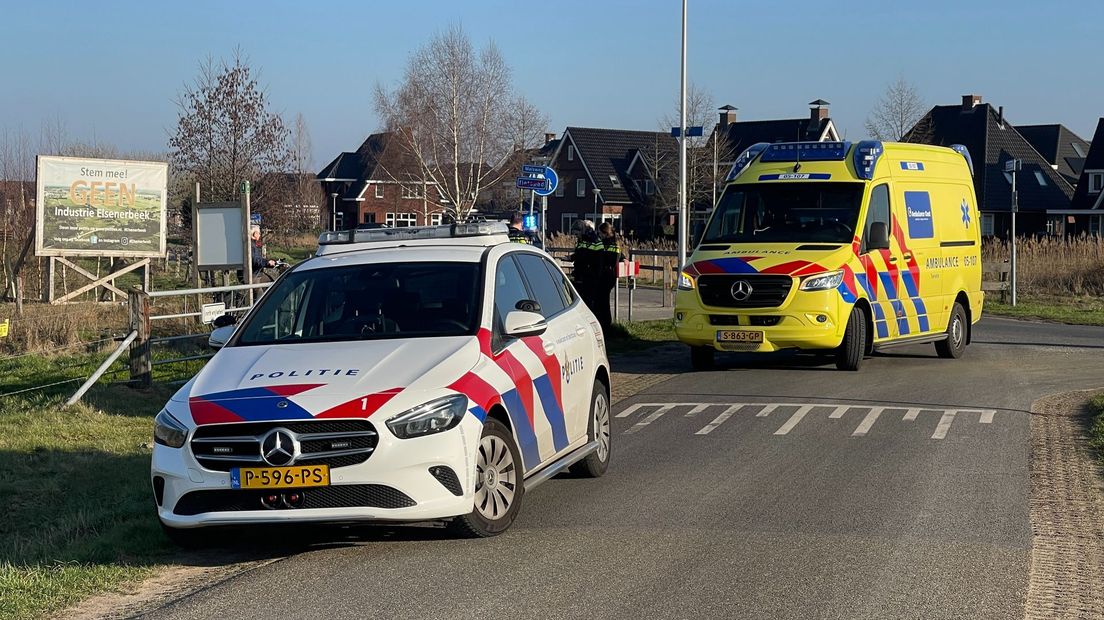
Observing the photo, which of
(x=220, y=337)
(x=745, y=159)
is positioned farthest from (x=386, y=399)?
(x=745, y=159)

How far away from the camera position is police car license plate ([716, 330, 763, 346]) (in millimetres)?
16016

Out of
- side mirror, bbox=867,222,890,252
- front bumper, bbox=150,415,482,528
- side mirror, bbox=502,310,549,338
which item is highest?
side mirror, bbox=867,222,890,252

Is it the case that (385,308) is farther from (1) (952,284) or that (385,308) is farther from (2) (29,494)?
(1) (952,284)

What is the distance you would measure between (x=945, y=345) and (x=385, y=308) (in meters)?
12.0

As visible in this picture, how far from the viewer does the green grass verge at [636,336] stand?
19.9 meters

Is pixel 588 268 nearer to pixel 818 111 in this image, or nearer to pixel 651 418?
pixel 651 418

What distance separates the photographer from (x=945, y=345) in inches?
728

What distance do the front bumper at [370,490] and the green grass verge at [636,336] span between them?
40.0 feet

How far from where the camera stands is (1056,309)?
93.6 feet

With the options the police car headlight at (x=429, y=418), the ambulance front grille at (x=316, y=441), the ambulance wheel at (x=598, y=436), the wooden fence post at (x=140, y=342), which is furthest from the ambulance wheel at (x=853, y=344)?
the ambulance front grille at (x=316, y=441)

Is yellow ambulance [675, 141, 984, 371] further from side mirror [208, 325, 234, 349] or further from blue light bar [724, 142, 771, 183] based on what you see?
side mirror [208, 325, 234, 349]

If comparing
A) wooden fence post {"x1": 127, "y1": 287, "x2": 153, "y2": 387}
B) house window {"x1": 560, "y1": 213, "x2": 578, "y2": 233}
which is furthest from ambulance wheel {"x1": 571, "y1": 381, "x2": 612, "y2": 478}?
house window {"x1": 560, "y1": 213, "x2": 578, "y2": 233}

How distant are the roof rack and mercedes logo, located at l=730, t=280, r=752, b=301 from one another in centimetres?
693

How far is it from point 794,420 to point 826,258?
402 cm
